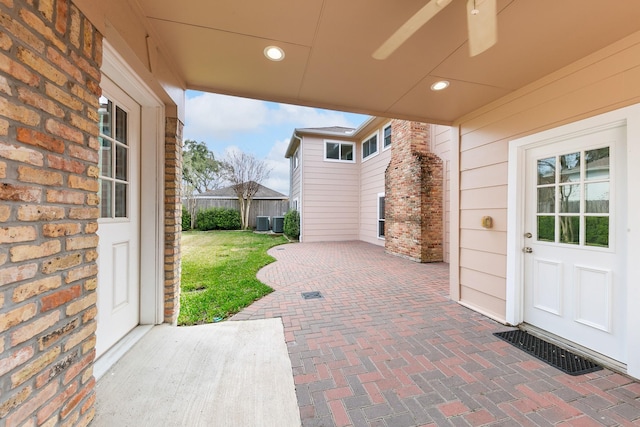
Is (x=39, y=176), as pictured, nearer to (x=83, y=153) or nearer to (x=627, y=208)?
(x=83, y=153)

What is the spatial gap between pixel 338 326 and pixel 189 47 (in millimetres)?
3081

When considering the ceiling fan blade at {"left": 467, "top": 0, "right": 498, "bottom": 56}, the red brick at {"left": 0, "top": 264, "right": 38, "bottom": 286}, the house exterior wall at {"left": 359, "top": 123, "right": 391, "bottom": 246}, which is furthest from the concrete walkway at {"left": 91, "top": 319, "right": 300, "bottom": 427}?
the house exterior wall at {"left": 359, "top": 123, "right": 391, "bottom": 246}

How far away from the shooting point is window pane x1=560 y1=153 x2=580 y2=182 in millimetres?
2529

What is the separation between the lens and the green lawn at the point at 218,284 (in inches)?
127

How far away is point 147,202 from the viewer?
258 centimetres

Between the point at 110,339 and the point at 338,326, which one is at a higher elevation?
the point at 110,339

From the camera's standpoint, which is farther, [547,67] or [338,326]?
[338,326]

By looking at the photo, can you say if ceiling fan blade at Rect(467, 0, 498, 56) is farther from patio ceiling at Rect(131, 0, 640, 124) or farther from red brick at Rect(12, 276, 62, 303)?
red brick at Rect(12, 276, 62, 303)

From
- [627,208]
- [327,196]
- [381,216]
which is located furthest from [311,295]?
[327,196]

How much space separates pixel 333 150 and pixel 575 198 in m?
8.71

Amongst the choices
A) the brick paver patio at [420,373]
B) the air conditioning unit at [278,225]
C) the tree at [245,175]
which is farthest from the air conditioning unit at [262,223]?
the brick paver patio at [420,373]

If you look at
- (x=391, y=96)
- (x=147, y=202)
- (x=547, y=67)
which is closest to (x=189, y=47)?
(x=147, y=202)

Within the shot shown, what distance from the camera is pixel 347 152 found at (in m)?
10.9

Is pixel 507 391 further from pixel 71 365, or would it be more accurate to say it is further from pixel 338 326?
pixel 71 365
